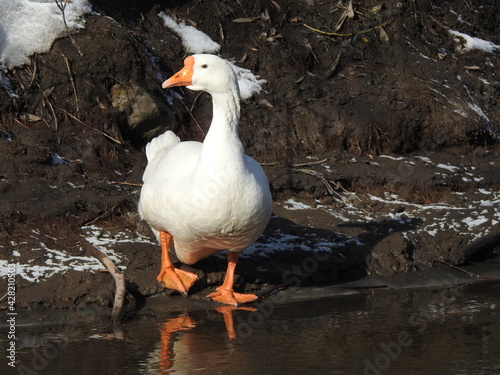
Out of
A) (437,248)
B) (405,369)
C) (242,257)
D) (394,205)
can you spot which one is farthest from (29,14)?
(405,369)

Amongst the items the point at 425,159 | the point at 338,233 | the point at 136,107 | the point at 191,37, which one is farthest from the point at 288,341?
the point at 191,37

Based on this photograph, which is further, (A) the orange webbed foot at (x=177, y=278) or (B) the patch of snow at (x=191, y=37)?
(B) the patch of snow at (x=191, y=37)

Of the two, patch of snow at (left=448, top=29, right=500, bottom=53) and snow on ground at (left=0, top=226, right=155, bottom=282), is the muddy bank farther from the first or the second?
patch of snow at (left=448, top=29, right=500, bottom=53)

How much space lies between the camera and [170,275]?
22.7 feet

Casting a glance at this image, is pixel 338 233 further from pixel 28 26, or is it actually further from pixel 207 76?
pixel 28 26

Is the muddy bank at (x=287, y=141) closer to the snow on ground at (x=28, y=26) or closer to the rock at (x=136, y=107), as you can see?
the rock at (x=136, y=107)

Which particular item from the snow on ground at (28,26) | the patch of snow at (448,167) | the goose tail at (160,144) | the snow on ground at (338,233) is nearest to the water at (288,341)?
the snow on ground at (338,233)

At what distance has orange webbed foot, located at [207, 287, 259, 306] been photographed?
6867 mm

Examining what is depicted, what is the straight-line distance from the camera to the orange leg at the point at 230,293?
22.6 feet

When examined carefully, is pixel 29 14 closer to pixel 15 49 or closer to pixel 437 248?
pixel 15 49

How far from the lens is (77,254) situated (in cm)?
718

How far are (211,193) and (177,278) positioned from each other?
1.17 metres

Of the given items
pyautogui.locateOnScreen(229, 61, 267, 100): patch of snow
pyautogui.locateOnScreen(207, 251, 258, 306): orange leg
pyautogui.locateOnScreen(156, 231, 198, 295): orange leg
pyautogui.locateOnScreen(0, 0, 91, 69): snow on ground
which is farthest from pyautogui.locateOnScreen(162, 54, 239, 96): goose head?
pyautogui.locateOnScreen(229, 61, 267, 100): patch of snow

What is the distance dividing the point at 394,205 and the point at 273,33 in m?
3.85
